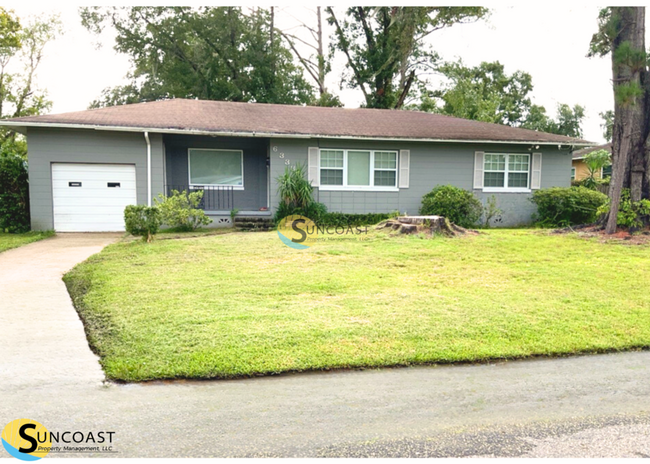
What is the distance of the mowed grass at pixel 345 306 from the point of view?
13.3ft

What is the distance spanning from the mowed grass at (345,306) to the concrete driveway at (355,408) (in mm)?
208

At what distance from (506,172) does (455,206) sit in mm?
3529

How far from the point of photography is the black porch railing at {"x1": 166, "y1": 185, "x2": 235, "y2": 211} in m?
14.8

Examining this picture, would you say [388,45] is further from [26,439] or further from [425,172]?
[26,439]

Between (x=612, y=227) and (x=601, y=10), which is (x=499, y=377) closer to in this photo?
(x=612, y=227)

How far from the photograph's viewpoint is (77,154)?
515 inches

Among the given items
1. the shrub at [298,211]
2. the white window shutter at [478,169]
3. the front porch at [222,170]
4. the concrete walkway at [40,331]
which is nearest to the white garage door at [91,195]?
the front porch at [222,170]

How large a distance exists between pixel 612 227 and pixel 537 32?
577 centimetres

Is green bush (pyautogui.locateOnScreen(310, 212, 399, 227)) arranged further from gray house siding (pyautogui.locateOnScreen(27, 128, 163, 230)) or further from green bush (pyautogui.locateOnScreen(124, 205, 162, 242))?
green bush (pyautogui.locateOnScreen(124, 205, 162, 242))

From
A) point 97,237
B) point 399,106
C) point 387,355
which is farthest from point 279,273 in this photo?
point 399,106

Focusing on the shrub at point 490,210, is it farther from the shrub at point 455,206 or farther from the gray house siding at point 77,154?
the gray house siding at point 77,154

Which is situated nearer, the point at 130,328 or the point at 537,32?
the point at 130,328

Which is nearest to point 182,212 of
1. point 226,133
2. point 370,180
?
point 226,133

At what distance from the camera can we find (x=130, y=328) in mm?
4559
